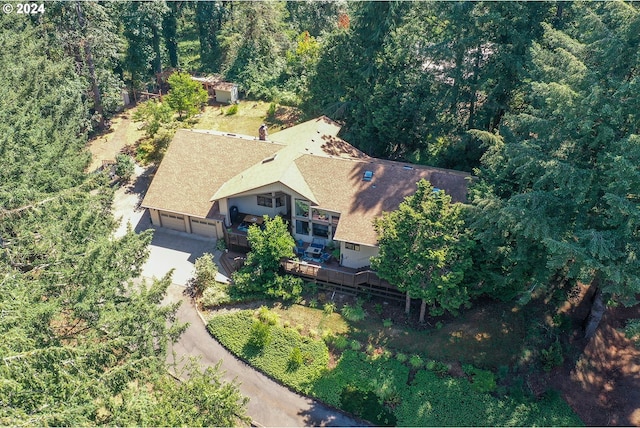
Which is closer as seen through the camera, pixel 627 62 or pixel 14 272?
pixel 14 272

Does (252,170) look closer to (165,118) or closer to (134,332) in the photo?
(165,118)

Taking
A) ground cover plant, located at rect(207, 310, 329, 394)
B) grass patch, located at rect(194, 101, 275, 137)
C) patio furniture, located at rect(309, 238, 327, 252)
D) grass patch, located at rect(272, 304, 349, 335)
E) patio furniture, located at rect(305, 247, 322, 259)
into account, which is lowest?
ground cover plant, located at rect(207, 310, 329, 394)

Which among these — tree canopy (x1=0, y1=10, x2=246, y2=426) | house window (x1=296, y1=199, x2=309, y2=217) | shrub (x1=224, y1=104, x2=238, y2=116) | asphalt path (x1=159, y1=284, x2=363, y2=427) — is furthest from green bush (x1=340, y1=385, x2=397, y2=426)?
shrub (x1=224, y1=104, x2=238, y2=116)

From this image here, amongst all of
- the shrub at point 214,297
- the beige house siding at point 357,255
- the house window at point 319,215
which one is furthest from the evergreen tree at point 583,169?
the shrub at point 214,297

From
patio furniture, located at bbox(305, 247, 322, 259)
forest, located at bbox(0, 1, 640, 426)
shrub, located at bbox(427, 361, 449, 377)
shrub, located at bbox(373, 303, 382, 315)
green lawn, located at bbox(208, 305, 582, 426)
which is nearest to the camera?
forest, located at bbox(0, 1, 640, 426)

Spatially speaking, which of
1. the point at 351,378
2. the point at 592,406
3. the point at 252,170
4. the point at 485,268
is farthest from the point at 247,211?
the point at 592,406

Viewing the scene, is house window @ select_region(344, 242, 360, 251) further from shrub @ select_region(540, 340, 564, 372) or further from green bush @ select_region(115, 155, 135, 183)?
green bush @ select_region(115, 155, 135, 183)
